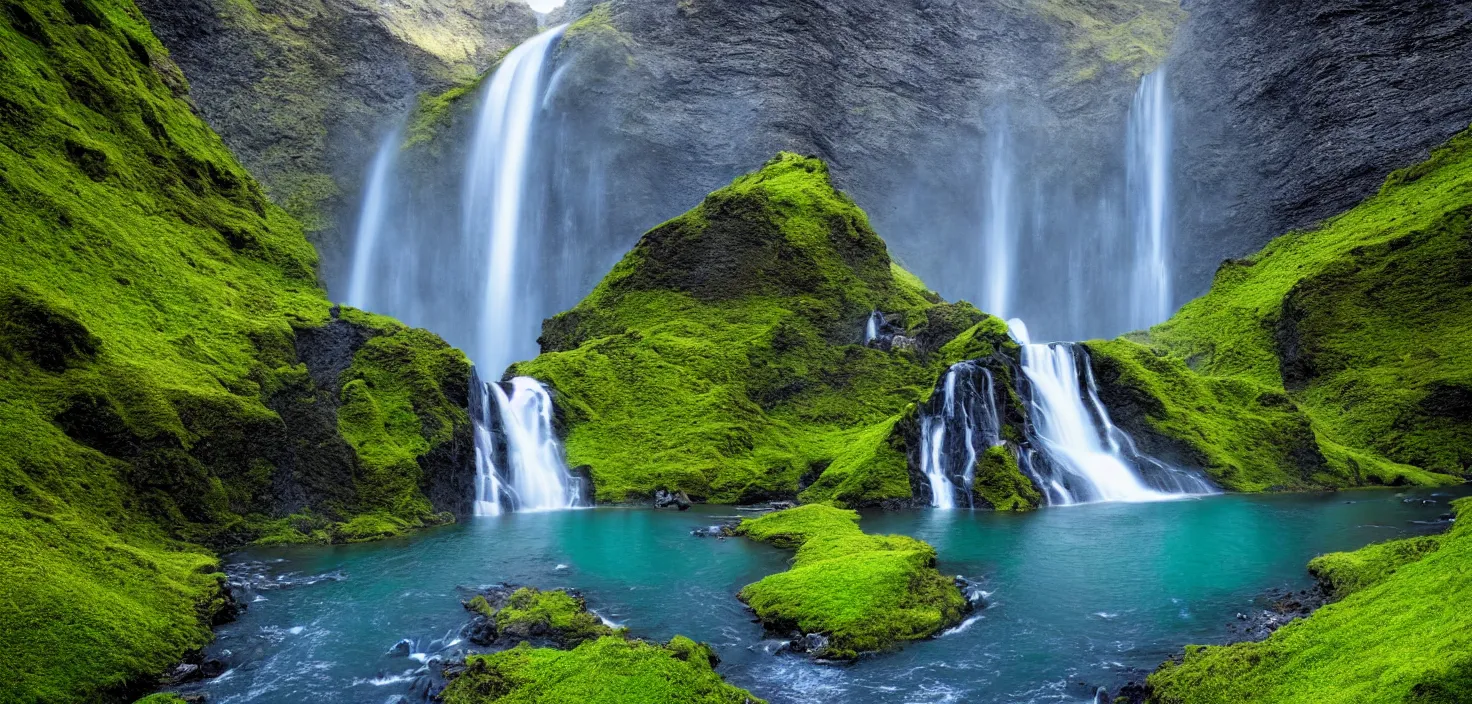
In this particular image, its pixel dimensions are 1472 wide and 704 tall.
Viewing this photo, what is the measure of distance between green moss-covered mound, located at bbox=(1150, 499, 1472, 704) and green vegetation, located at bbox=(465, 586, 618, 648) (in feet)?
25.8

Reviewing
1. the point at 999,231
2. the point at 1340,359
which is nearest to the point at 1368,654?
the point at 1340,359

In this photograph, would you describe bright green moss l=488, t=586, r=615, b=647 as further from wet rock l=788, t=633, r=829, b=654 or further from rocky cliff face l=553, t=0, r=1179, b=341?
rocky cliff face l=553, t=0, r=1179, b=341

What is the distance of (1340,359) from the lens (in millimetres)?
42344

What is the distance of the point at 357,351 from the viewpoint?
3016cm

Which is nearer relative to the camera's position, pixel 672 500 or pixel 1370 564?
pixel 1370 564

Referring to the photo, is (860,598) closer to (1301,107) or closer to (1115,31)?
(1301,107)

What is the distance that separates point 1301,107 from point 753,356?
146 feet

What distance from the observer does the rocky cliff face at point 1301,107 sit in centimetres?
5566

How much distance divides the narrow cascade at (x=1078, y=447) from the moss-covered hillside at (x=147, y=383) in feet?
66.3

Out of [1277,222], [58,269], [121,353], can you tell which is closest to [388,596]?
[121,353]

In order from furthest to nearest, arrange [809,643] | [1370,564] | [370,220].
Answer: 1. [370,220]
2. [1370,564]
3. [809,643]

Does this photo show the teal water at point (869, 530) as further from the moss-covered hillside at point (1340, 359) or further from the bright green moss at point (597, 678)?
the moss-covered hillside at point (1340, 359)

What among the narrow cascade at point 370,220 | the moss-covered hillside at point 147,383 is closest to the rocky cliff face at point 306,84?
the narrow cascade at point 370,220

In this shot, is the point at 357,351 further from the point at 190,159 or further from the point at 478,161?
the point at 478,161
